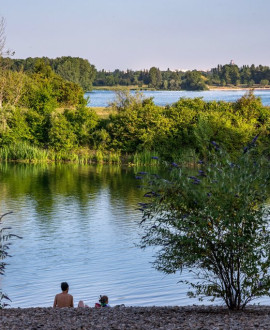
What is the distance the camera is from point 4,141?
43.5 meters

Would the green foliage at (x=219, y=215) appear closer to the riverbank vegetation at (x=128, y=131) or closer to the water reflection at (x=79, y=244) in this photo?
the water reflection at (x=79, y=244)

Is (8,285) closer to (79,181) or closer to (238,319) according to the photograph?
(238,319)

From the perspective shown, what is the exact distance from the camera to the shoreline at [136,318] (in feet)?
28.6

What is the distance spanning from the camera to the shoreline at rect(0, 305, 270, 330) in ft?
28.6

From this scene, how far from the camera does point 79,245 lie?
1970cm

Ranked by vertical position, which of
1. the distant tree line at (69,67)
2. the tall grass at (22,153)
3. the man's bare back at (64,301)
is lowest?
the tall grass at (22,153)

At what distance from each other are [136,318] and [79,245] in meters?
10.3

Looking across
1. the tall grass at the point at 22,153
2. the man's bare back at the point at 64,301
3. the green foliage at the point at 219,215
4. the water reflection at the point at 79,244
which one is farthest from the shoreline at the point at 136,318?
the tall grass at the point at 22,153

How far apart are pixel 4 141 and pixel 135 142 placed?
8.87m

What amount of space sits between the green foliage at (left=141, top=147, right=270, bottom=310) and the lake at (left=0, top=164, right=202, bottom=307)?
834mm

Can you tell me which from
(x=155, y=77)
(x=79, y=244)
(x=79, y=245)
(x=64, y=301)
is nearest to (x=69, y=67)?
(x=155, y=77)

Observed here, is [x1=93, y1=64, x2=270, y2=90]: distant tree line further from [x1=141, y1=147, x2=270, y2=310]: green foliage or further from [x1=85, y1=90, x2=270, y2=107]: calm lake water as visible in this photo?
[x1=141, y1=147, x2=270, y2=310]: green foliage

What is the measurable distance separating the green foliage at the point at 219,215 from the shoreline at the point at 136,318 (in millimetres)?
566

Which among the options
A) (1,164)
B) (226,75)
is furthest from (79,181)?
(226,75)
